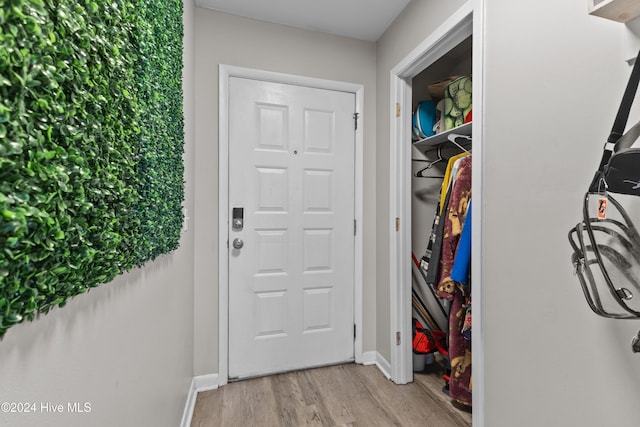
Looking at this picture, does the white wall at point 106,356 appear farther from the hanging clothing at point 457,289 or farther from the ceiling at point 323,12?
the ceiling at point 323,12

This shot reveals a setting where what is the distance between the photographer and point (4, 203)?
0.27 metres

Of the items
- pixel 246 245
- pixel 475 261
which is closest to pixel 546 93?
pixel 475 261

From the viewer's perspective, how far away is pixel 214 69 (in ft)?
6.57

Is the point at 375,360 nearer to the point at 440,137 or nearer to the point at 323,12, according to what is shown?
the point at 440,137

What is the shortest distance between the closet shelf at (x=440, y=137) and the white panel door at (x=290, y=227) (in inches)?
21.5

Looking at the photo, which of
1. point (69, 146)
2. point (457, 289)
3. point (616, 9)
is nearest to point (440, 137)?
point (457, 289)

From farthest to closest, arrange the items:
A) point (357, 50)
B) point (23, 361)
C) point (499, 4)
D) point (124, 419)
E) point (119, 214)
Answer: point (357, 50) → point (499, 4) → point (124, 419) → point (119, 214) → point (23, 361)

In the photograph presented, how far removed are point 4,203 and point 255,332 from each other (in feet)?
6.69

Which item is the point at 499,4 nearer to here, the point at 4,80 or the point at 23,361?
the point at 4,80

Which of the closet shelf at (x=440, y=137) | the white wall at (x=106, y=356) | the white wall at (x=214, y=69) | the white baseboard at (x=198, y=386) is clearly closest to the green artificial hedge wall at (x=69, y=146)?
the white wall at (x=106, y=356)

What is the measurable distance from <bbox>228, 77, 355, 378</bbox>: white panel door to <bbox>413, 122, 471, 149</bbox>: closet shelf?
546 mm

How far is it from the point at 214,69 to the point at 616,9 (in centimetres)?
200

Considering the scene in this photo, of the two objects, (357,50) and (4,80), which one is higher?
(357,50)

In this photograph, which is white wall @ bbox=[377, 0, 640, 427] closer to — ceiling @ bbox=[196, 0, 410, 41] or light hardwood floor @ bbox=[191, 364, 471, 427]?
light hardwood floor @ bbox=[191, 364, 471, 427]
